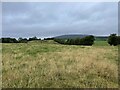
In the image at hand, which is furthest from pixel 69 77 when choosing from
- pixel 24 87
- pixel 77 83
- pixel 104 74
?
pixel 24 87

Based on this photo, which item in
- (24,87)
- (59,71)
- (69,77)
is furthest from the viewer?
(59,71)

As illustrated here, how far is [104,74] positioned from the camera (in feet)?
30.7

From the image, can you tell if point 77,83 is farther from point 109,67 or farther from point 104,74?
point 109,67

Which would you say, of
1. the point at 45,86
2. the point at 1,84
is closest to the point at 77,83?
the point at 45,86

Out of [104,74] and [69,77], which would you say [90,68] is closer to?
[104,74]

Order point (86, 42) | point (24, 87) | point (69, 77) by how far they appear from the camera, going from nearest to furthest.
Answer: point (24, 87), point (69, 77), point (86, 42)

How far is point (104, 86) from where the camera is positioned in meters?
7.80

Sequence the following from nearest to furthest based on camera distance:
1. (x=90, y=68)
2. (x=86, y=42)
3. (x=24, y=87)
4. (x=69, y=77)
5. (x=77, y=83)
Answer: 1. (x=24, y=87)
2. (x=77, y=83)
3. (x=69, y=77)
4. (x=90, y=68)
5. (x=86, y=42)

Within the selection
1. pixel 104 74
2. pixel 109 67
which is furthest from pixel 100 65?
pixel 104 74

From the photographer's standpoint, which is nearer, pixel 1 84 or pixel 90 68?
pixel 1 84

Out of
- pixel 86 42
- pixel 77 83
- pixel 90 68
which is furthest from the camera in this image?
pixel 86 42

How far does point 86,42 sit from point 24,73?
166ft

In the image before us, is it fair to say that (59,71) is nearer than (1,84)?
No

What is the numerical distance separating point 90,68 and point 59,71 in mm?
1569
